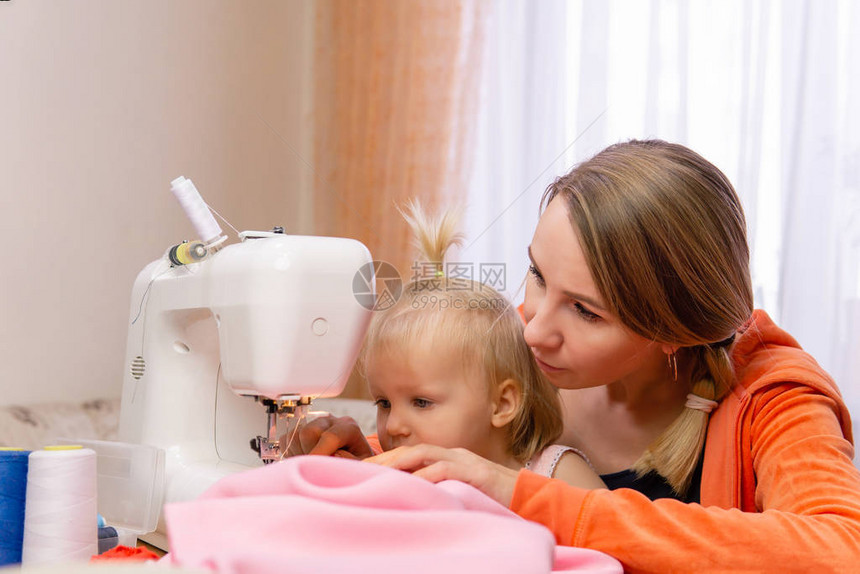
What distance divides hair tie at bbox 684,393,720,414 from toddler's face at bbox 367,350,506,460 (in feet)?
1.12

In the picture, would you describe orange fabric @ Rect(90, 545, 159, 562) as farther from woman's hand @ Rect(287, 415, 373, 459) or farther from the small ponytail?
the small ponytail

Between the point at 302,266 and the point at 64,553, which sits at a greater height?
the point at 302,266

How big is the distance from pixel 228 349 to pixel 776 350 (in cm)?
86

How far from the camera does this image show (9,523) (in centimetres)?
93

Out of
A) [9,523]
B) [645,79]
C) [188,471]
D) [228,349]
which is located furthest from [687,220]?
[645,79]

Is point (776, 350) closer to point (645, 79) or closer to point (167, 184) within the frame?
point (645, 79)

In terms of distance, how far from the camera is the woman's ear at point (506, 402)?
4.46 ft

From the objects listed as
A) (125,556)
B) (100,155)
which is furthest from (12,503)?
(100,155)

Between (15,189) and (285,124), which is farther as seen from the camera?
(285,124)

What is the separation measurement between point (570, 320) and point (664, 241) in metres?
0.17

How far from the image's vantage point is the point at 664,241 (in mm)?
1065

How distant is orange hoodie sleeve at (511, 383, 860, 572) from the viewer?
0.86 m

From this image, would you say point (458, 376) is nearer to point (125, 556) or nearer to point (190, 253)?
point (190, 253)

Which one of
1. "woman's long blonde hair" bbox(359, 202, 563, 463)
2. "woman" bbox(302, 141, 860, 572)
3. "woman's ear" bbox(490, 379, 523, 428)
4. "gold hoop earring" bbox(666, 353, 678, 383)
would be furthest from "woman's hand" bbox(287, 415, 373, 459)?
"gold hoop earring" bbox(666, 353, 678, 383)
